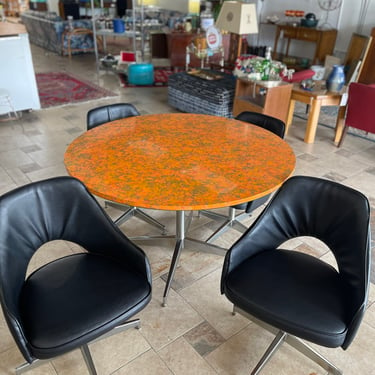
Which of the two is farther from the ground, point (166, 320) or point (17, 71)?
point (17, 71)

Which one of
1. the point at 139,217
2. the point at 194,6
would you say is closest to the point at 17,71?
the point at 139,217

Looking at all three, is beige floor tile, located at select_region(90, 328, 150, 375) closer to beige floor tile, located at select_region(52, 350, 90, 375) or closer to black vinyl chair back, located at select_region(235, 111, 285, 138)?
beige floor tile, located at select_region(52, 350, 90, 375)

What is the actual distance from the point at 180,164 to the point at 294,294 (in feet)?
2.76

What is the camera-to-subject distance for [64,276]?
159 centimetres

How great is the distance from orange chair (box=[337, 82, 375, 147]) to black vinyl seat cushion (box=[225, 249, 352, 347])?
8.40ft

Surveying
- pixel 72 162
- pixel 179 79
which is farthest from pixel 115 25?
pixel 72 162

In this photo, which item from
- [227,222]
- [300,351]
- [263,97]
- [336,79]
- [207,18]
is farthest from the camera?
[207,18]

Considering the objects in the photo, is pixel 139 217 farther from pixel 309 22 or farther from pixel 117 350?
pixel 309 22

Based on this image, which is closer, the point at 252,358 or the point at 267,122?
the point at 252,358

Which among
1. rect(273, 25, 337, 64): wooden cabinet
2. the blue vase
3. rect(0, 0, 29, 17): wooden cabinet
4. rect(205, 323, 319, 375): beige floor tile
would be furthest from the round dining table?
rect(0, 0, 29, 17): wooden cabinet

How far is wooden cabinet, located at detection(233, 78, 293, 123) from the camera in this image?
3.99 meters

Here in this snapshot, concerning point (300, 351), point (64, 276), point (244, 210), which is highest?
point (64, 276)

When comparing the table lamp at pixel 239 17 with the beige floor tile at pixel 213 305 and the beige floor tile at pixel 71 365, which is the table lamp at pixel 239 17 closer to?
the beige floor tile at pixel 213 305

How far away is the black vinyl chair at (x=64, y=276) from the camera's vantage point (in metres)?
1.31
